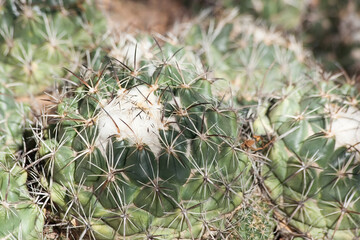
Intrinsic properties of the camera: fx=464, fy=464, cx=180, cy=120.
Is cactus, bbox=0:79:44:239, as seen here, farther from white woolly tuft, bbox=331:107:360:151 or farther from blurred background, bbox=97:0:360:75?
blurred background, bbox=97:0:360:75

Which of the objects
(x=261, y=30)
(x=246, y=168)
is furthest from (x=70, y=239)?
(x=261, y=30)

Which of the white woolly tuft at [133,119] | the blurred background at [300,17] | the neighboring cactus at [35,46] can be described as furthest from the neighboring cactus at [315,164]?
the blurred background at [300,17]

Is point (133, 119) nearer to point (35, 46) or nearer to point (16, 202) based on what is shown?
point (16, 202)

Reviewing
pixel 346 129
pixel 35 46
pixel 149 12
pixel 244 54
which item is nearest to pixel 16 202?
pixel 35 46

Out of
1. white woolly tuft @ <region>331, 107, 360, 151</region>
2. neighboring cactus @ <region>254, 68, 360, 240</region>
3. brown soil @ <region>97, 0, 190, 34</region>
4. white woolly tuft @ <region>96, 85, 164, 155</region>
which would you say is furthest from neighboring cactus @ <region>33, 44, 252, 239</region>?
brown soil @ <region>97, 0, 190, 34</region>

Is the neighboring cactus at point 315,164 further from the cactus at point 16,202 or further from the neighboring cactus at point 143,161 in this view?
the cactus at point 16,202

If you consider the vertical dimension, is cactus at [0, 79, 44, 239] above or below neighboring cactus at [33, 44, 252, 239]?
below

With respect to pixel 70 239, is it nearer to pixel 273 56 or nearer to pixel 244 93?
pixel 244 93
